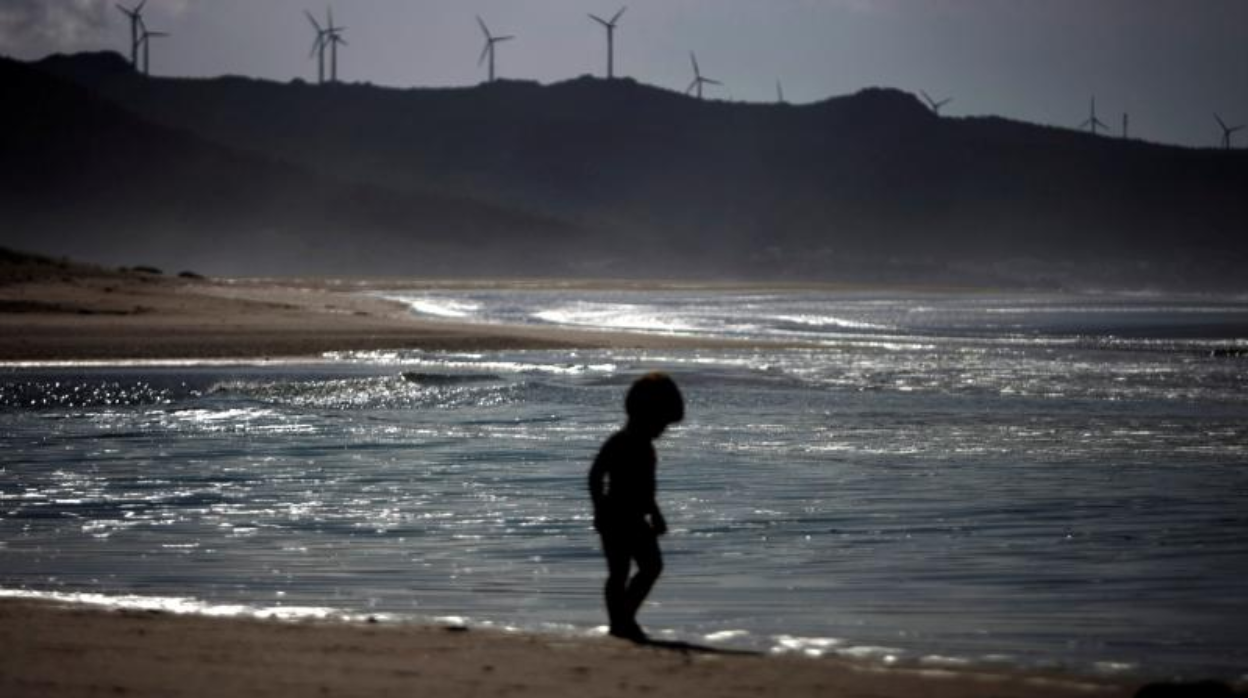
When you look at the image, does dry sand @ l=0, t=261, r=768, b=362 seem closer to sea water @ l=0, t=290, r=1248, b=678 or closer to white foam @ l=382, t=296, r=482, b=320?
sea water @ l=0, t=290, r=1248, b=678

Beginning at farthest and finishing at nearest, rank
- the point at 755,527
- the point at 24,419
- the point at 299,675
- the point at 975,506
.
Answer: the point at 24,419 < the point at 975,506 < the point at 755,527 < the point at 299,675

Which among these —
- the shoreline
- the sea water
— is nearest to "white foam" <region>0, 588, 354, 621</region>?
the sea water

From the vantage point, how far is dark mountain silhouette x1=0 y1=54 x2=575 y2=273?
142838mm

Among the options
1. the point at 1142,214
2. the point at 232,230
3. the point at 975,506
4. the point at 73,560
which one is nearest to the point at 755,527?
the point at 975,506

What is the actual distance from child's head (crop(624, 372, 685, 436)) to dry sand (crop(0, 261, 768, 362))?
18713mm

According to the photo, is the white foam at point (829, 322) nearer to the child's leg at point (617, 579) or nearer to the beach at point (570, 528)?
the beach at point (570, 528)

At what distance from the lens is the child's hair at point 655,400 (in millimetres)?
8688

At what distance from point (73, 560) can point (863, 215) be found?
18396cm

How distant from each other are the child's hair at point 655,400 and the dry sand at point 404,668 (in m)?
1.05

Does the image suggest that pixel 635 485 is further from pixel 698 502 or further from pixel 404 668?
pixel 698 502

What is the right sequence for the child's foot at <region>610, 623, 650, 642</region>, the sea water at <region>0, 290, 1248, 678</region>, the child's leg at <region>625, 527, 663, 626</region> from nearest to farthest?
the child's foot at <region>610, 623, 650, 642</region> < the child's leg at <region>625, 527, 663, 626</region> < the sea water at <region>0, 290, 1248, 678</region>

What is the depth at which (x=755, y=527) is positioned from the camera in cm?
1198

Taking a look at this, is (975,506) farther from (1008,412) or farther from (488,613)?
(1008,412)

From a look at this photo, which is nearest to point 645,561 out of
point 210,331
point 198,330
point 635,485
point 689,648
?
point 635,485
